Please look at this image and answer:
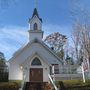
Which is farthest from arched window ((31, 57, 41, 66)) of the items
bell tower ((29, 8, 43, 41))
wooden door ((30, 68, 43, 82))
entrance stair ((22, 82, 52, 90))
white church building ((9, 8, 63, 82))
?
entrance stair ((22, 82, 52, 90))

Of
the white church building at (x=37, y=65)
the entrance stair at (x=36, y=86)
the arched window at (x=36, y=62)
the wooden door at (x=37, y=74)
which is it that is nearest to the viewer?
the entrance stair at (x=36, y=86)

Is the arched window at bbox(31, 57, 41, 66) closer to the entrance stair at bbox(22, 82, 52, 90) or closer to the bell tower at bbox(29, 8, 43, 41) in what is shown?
the bell tower at bbox(29, 8, 43, 41)

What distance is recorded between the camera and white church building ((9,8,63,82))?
Answer: 1471 inches

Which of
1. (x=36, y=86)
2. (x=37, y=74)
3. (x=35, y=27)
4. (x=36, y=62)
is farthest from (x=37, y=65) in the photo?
(x=36, y=86)

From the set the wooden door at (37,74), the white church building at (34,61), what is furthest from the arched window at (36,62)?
the wooden door at (37,74)

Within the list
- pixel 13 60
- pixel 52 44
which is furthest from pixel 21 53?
pixel 52 44

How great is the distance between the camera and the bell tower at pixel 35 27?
1610 inches

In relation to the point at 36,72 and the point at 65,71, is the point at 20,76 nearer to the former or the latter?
the point at 36,72

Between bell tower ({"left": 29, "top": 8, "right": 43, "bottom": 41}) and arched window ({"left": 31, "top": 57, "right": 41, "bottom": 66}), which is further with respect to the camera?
bell tower ({"left": 29, "top": 8, "right": 43, "bottom": 41})

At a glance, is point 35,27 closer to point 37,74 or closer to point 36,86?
point 37,74

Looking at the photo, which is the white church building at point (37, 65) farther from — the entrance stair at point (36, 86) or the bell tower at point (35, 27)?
the entrance stair at point (36, 86)

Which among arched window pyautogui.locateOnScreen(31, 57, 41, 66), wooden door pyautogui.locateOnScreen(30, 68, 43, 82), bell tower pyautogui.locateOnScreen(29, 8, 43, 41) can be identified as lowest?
wooden door pyautogui.locateOnScreen(30, 68, 43, 82)

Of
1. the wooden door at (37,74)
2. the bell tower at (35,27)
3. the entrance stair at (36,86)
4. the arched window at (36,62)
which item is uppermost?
the bell tower at (35,27)

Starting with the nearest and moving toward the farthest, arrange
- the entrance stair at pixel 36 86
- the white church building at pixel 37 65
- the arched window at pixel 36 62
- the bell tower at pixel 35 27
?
the entrance stair at pixel 36 86, the white church building at pixel 37 65, the arched window at pixel 36 62, the bell tower at pixel 35 27
